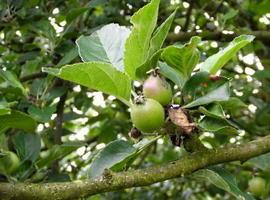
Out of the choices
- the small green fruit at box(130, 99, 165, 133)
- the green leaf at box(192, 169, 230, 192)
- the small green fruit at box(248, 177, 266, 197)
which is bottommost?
the small green fruit at box(248, 177, 266, 197)

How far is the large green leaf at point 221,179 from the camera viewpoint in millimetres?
890

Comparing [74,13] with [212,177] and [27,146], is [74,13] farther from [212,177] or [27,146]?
[212,177]

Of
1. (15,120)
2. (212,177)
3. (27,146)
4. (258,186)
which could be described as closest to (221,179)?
(212,177)

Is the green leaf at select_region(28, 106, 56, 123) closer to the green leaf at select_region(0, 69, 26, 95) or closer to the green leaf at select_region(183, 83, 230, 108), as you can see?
the green leaf at select_region(0, 69, 26, 95)

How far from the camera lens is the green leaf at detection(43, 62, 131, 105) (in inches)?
32.4

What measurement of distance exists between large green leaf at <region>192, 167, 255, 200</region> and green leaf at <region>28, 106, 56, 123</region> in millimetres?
520

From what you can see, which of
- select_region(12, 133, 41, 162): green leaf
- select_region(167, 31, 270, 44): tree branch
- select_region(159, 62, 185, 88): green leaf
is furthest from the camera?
select_region(167, 31, 270, 44): tree branch

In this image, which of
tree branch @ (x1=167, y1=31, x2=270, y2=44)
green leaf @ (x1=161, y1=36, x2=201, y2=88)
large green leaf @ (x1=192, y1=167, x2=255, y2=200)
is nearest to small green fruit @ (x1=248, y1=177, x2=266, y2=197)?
tree branch @ (x1=167, y1=31, x2=270, y2=44)

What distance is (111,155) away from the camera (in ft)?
3.01

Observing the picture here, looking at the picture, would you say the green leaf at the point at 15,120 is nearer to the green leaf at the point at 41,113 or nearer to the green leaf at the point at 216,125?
the green leaf at the point at 41,113

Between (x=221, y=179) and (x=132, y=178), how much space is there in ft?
0.49

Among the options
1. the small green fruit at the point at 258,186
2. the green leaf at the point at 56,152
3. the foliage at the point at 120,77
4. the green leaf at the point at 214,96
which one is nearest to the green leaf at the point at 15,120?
the foliage at the point at 120,77

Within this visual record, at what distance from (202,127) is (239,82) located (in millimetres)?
1550

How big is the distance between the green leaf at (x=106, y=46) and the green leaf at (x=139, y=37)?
68 millimetres
